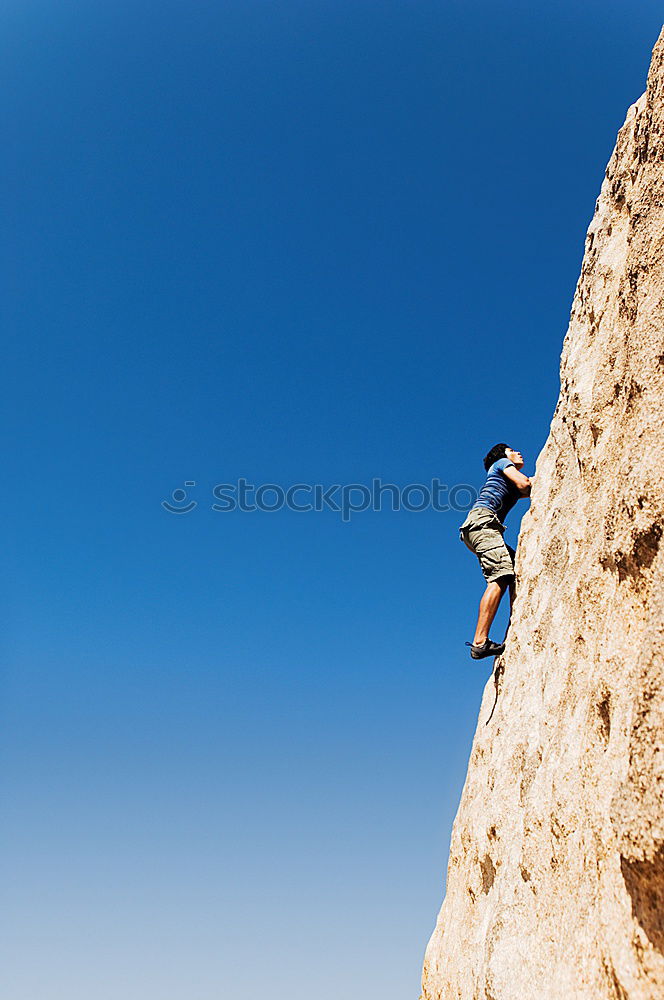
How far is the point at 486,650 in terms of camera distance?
995 centimetres

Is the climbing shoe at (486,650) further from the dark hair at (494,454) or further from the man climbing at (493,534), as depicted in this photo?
the dark hair at (494,454)

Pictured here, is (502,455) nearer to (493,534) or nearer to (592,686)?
(493,534)

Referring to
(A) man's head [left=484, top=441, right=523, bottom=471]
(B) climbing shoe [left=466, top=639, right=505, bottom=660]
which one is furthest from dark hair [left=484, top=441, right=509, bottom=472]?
(B) climbing shoe [left=466, top=639, right=505, bottom=660]

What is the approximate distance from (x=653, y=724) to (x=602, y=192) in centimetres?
723

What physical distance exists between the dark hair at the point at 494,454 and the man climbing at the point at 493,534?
2 cm

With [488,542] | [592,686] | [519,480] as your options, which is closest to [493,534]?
[488,542]

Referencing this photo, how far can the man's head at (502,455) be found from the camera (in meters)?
11.3

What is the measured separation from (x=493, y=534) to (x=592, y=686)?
14.6ft

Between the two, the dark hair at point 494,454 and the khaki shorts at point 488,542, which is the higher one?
the dark hair at point 494,454

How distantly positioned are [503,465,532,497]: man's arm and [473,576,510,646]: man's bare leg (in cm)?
151

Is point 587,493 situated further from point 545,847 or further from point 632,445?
point 545,847

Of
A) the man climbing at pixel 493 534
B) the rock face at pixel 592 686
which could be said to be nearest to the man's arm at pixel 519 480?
the man climbing at pixel 493 534

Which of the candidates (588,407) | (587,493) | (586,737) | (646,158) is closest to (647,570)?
(586,737)

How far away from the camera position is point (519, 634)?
9.29 meters
